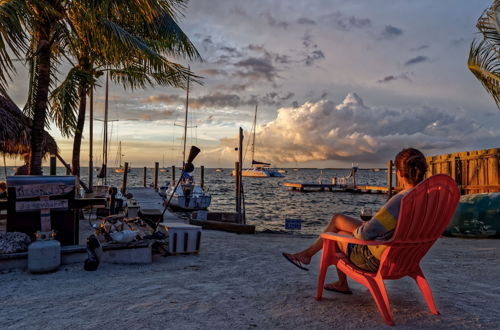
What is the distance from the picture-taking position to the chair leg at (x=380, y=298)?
10.7ft

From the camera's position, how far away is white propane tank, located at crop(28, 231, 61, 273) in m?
5.16

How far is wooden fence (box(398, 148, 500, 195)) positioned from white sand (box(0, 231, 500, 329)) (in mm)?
7820

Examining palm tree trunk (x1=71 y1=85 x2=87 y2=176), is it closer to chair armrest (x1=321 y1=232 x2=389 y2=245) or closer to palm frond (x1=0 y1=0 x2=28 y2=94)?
palm frond (x1=0 y1=0 x2=28 y2=94)

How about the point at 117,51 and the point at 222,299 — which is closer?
the point at 222,299

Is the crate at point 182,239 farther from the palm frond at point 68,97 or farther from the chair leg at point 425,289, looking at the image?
the palm frond at point 68,97

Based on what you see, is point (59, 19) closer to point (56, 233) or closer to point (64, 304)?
point (56, 233)

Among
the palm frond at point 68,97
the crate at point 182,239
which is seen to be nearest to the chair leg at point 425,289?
the crate at point 182,239

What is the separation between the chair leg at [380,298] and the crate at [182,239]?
3819 millimetres

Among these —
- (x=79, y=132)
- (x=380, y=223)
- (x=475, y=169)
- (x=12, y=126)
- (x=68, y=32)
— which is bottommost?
(x=380, y=223)

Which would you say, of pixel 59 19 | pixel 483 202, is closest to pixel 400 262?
pixel 59 19

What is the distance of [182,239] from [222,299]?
2.58 metres

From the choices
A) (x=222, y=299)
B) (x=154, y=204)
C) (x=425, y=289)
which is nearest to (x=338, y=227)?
(x=425, y=289)

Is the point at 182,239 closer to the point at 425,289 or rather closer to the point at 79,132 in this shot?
the point at 425,289

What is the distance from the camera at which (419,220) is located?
3.18 m
